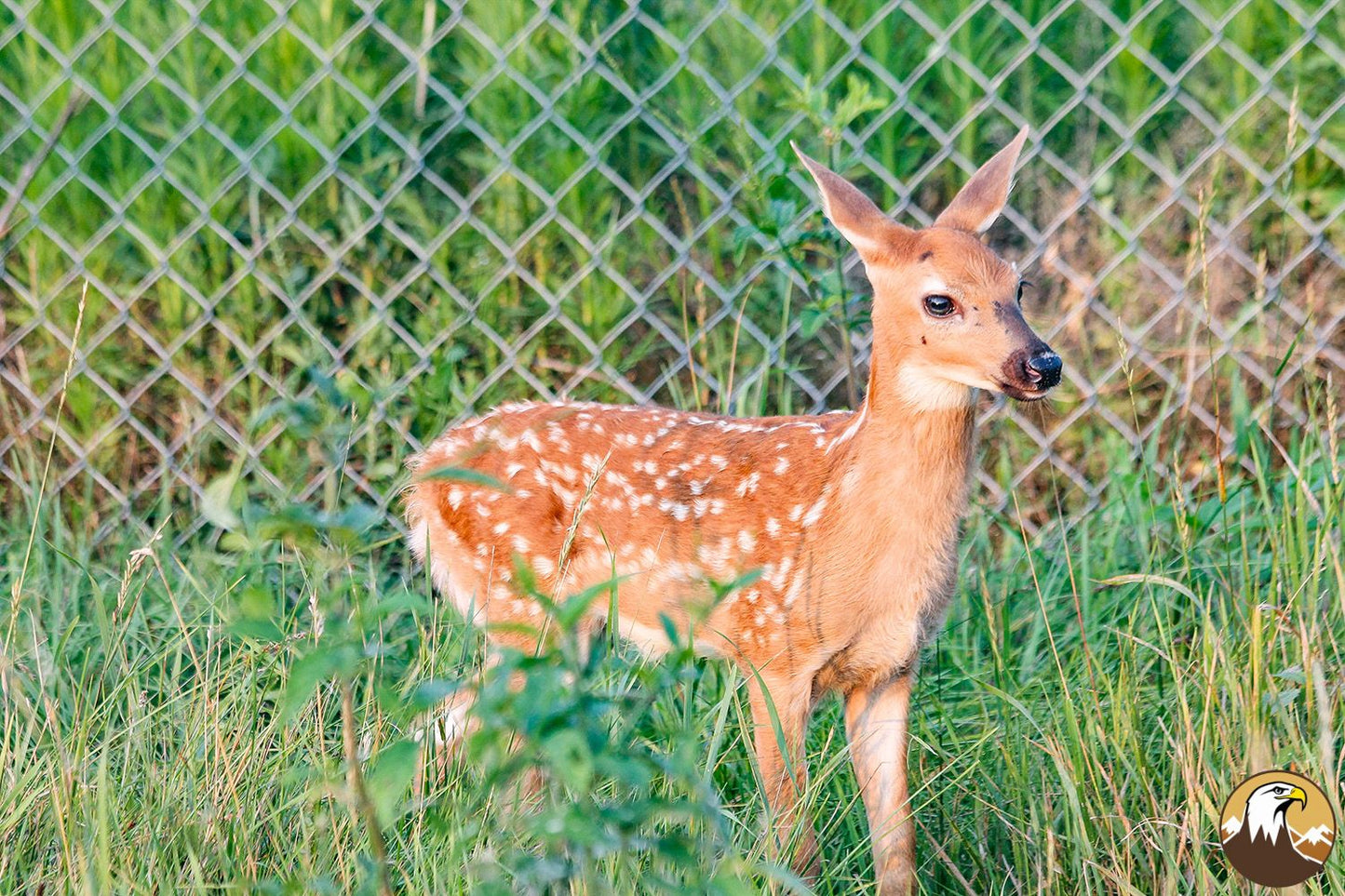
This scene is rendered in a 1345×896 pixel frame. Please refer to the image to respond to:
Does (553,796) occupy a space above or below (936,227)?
below

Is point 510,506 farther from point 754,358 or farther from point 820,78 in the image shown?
point 820,78

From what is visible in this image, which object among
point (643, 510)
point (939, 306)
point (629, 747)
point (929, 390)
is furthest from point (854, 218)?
point (629, 747)

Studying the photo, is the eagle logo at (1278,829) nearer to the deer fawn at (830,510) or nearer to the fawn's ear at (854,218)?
the deer fawn at (830,510)

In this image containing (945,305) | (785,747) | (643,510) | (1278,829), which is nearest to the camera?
(1278,829)

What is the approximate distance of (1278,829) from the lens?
2.37 metres

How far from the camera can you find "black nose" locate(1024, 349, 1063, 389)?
2.72 metres

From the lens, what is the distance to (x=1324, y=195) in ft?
14.8

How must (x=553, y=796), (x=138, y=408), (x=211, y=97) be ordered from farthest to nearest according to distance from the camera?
1. (x=138, y=408)
2. (x=211, y=97)
3. (x=553, y=796)

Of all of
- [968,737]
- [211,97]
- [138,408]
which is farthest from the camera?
[138,408]

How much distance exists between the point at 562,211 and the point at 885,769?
6.84ft

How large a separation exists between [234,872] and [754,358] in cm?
244

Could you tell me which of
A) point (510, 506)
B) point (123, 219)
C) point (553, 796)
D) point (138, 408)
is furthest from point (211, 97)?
point (553, 796)

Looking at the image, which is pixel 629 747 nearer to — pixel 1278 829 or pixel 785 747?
pixel 785 747

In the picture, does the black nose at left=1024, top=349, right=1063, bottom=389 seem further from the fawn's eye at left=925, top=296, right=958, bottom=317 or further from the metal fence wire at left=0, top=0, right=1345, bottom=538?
the metal fence wire at left=0, top=0, right=1345, bottom=538
